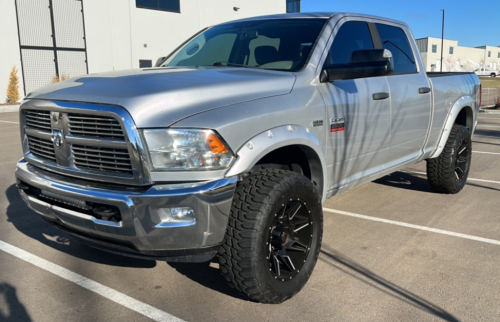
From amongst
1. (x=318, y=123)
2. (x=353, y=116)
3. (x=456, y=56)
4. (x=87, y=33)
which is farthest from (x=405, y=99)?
(x=456, y=56)

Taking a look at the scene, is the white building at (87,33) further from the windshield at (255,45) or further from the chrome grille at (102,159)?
the chrome grille at (102,159)

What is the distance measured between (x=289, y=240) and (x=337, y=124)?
3.33 ft

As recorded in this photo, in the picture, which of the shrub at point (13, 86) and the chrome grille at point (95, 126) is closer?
the chrome grille at point (95, 126)

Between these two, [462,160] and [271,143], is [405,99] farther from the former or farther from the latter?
[271,143]

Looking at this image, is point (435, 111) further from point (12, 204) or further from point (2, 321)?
point (12, 204)

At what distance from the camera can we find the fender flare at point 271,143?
2.76m

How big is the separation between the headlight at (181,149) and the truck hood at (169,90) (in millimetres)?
72

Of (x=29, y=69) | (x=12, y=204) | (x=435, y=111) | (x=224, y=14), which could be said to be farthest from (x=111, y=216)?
(x=224, y=14)

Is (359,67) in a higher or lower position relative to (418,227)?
higher

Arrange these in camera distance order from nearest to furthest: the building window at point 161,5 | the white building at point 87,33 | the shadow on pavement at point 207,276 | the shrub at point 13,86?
1. the shadow on pavement at point 207,276
2. the shrub at point 13,86
3. the white building at point 87,33
4. the building window at point 161,5

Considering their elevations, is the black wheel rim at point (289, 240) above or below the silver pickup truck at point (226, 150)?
below

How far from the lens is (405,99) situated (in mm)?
4578

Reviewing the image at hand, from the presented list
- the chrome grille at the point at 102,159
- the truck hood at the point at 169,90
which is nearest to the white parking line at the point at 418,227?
the truck hood at the point at 169,90

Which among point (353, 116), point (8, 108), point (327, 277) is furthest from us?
point (8, 108)
